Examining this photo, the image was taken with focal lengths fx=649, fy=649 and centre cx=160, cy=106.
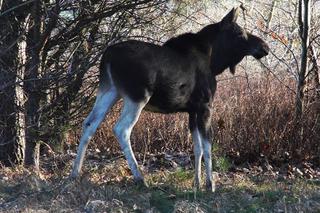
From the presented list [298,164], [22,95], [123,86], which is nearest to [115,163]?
[22,95]

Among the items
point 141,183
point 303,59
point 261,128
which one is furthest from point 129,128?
point 303,59

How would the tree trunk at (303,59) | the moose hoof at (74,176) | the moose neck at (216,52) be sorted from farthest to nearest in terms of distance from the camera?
the tree trunk at (303,59)
the moose neck at (216,52)
the moose hoof at (74,176)

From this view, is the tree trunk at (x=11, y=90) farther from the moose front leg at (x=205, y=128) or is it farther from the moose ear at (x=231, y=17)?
the moose ear at (x=231, y=17)

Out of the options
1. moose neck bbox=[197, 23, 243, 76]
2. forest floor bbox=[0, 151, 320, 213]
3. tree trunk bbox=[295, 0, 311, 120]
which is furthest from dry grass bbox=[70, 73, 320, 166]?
moose neck bbox=[197, 23, 243, 76]

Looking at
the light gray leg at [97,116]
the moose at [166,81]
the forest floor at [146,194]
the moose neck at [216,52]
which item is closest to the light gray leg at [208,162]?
the moose at [166,81]

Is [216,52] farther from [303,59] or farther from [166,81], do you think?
[303,59]

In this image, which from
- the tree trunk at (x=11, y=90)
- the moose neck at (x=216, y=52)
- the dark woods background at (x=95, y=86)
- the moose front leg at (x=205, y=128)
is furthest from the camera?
the dark woods background at (x=95, y=86)

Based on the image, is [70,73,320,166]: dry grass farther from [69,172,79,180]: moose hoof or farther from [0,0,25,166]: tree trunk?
[69,172,79,180]: moose hoof

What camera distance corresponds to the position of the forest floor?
6.16 metres

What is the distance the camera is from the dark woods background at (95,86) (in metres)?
8.84

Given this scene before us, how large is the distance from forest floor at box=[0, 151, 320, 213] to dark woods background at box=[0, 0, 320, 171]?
1034mm

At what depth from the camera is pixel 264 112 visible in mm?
10586

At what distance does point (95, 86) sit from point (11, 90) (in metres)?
1.43

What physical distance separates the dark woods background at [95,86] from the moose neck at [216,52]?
113cm
